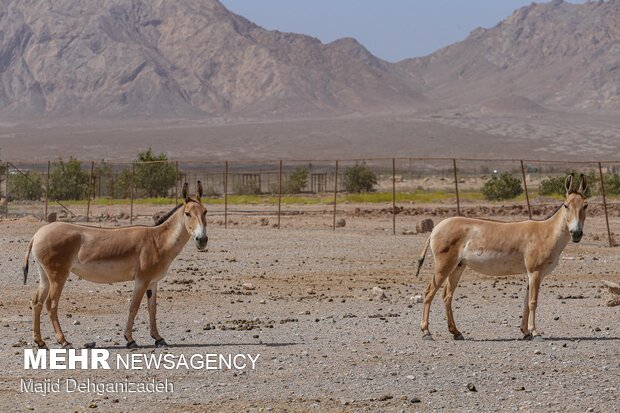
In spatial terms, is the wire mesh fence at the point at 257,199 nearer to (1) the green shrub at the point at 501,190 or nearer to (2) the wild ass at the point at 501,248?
(1) the green shrub at the point at 501,190

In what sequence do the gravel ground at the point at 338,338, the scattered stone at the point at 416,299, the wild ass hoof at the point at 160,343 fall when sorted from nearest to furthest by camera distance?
1. the gravel ground at the point at 338,338
2. the wild ass hoof at the point at 160,343
3. the scattered stone at the point at 416,299

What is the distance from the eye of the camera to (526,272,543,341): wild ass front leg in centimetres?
1500

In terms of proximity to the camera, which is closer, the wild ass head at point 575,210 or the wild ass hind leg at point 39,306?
the wild ass hind leg at point 39,306

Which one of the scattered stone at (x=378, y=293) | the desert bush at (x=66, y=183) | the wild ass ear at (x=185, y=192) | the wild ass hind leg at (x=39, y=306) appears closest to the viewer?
the wild ass hind leg at (x=39, y=306)

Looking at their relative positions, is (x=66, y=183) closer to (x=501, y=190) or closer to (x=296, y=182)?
(x=296, y=182)

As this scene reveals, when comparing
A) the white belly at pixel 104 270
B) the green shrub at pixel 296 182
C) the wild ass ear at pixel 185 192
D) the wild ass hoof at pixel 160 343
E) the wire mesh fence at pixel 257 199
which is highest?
the green shrub at pixel 296 182

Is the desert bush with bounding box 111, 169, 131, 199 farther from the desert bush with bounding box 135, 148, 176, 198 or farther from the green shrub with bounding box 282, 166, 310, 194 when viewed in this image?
the green shrub with bounding box 282, 166, 310, 194

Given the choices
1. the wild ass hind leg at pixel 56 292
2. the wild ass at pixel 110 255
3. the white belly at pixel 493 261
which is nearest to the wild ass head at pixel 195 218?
the wild ass at pixel 110 255

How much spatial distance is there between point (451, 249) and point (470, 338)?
1.19m

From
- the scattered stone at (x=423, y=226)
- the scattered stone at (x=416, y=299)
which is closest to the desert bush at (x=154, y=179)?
the scattered stone at (x=423, y=226)

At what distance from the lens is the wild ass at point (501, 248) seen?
15.3m

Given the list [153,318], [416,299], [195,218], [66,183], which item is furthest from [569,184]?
[66,183]

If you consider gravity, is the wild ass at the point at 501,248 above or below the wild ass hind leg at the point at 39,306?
above

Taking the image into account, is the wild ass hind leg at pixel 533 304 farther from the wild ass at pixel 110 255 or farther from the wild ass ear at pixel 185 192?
the wild ass ear at pixel 185 192
